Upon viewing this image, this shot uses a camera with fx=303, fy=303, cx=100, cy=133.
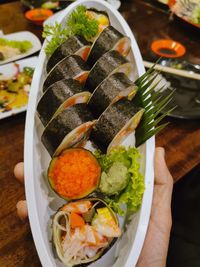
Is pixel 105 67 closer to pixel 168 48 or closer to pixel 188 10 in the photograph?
pixel 168 48

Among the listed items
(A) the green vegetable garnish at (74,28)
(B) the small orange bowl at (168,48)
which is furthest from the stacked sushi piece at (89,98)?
(B) the small orange bowl at (168,48)

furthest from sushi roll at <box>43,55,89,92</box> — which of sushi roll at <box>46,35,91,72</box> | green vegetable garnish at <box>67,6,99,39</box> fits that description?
green vegetable garnish at <box>67,6,99,39</box>

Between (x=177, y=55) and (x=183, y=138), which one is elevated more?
(x=177, y=55)

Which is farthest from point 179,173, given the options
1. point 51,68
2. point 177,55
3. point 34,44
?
point 34,44

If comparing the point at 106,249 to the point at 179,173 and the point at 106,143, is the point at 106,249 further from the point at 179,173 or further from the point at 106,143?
the point at 179,173

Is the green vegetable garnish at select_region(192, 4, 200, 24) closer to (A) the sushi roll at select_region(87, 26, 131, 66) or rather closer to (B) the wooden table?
(B) the wooden table

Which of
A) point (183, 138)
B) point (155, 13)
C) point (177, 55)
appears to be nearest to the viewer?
point (183, 138)
